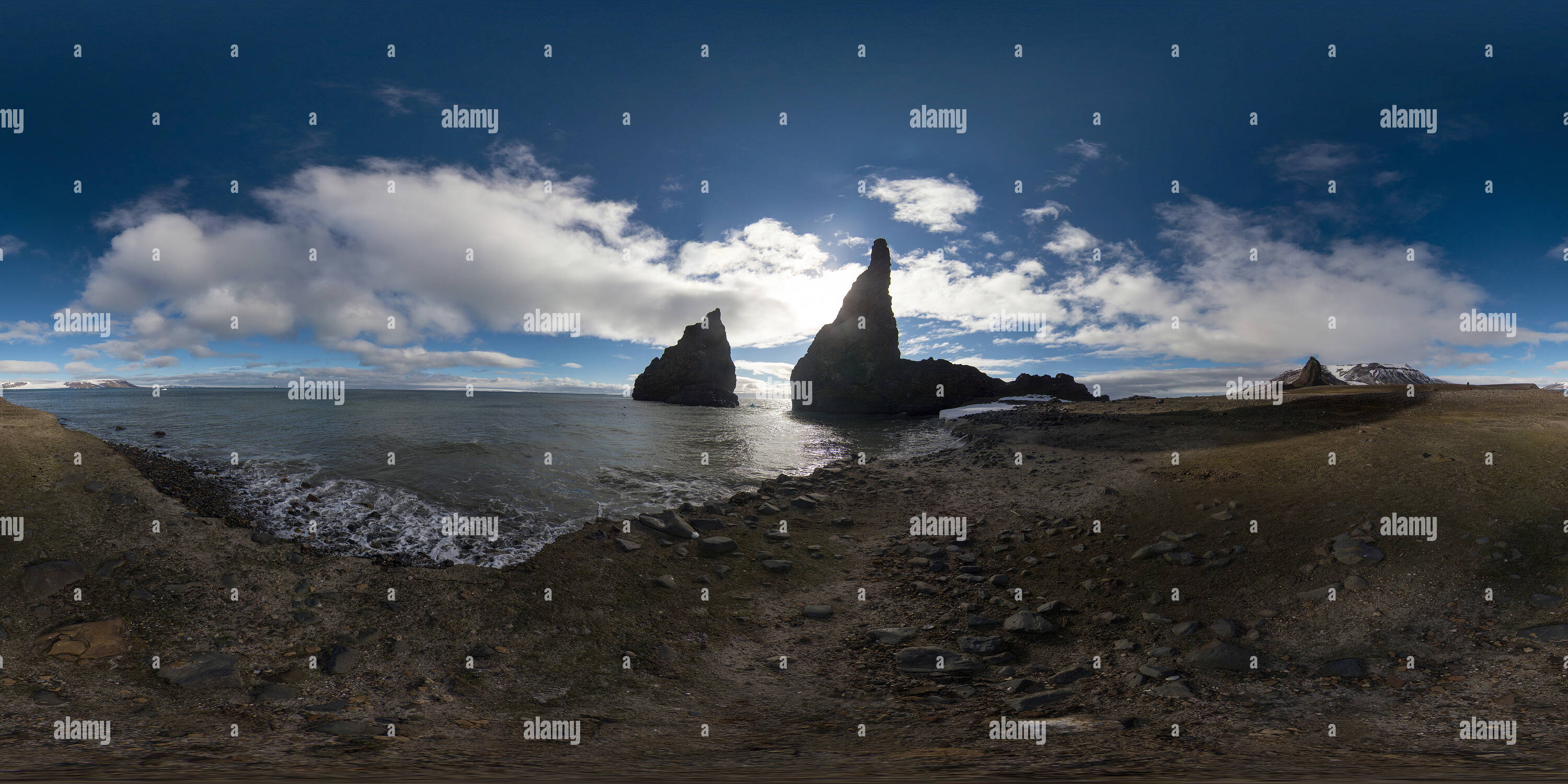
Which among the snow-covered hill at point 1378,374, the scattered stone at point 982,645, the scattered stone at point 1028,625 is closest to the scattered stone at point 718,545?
the scattered stone at point 982,645

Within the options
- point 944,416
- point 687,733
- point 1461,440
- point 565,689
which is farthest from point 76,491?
point 944,416

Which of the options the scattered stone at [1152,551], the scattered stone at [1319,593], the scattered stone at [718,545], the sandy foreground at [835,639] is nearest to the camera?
the sandy foreground at [835,639]

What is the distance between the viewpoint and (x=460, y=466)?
17.1 metres

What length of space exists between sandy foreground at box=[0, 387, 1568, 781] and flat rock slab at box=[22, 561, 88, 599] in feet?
0.21

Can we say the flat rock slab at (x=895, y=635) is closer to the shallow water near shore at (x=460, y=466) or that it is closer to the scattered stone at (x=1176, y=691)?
the scattered stone at (x=1176, y=691)

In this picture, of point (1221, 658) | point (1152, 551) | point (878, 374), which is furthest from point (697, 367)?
point (1221, 658)

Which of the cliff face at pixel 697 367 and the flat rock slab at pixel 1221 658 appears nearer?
the flat rock slab at pixel 1221 658

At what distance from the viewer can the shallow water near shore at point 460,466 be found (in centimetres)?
1131

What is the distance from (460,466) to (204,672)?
11795 millimetres

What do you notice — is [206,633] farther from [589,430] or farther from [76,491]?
[589,430]

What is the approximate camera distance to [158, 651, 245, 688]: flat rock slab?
19.3 feet

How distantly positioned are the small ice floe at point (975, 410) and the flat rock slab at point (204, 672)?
47.7m

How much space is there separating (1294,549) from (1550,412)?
1886cm

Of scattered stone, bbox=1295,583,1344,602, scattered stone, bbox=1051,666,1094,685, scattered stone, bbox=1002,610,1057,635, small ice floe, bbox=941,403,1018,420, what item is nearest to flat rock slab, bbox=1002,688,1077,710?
scattered stone, bbox=1051,666,1094,685
